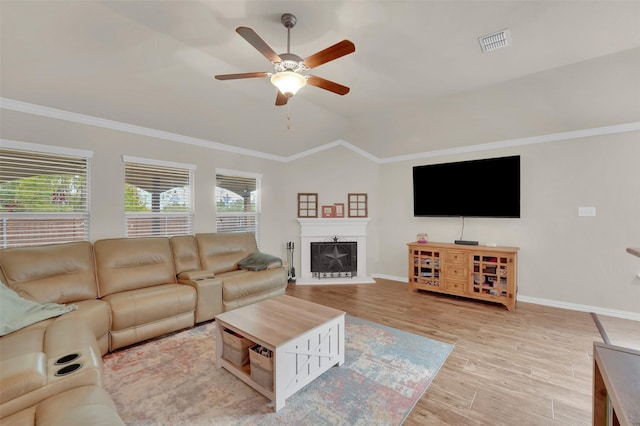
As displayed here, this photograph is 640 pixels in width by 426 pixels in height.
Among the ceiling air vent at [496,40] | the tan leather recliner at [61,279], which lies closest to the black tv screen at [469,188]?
the ceiling air vent at [496,40]

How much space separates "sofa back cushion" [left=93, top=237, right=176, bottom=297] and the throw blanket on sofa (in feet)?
1.82

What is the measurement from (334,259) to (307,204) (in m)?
1.23

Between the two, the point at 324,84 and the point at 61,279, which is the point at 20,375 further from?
the point at 324,84

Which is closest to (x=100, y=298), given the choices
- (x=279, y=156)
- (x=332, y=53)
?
(x=332, y=53)

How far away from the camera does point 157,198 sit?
3.85 m

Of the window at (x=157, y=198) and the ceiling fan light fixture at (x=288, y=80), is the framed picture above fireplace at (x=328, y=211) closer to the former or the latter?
the window at (x=157, y=198)

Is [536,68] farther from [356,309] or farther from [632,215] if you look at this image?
[356,309]

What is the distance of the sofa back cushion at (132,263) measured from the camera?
2.96 m

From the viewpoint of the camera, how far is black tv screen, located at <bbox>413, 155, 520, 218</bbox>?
13.4ft

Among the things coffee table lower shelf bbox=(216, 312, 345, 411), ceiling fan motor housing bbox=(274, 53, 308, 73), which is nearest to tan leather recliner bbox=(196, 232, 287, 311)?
coffee table lower shelf bbox=(216, 312, 345, 411)

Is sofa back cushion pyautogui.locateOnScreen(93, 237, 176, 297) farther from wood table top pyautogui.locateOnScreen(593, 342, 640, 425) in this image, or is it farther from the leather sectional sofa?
wood table top pyautogui.locateOnScreen(593, 342, 640, 425)

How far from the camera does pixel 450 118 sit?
158 inches

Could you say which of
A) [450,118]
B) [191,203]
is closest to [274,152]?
[191,203]

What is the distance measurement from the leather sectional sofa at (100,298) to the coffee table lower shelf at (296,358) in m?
0.89
